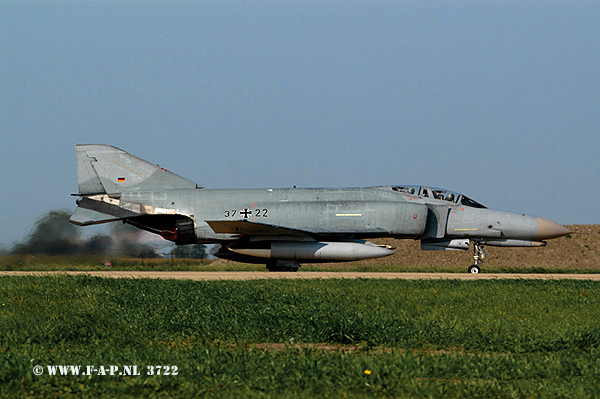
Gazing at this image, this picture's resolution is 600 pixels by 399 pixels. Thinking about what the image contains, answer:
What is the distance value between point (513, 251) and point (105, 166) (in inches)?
1344

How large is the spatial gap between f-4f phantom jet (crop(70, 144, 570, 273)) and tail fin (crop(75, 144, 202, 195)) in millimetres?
36

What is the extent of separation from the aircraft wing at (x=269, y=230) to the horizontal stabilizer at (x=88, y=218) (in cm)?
377

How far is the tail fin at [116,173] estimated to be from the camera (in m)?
23.3

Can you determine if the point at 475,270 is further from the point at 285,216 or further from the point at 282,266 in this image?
the point at 285,216

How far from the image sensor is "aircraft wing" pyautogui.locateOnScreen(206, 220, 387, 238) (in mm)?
21766

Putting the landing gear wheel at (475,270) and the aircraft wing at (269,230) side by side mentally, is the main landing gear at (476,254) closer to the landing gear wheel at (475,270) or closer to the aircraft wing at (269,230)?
the landing gear wheel at (475,270)

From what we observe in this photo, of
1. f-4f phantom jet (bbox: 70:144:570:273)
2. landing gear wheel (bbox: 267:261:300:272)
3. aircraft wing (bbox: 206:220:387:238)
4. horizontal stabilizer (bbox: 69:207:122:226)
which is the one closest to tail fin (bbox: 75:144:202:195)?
f-4f phantom jet (bbox: 70:144:570:273)

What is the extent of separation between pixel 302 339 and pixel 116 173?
16.6 meters

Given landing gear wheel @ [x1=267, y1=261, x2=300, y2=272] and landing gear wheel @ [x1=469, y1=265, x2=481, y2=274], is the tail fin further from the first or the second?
landing gear wheel @ [x1=469, y1=265, x2=481, y2=274]

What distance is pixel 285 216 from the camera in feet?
74.0

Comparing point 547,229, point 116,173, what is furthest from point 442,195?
point 116,173

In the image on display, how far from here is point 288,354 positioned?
23.4ft

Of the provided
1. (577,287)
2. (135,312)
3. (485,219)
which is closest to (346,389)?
(135,312)

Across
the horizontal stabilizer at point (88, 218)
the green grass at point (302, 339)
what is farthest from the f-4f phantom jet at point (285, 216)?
the green grass at point (302, 339)
